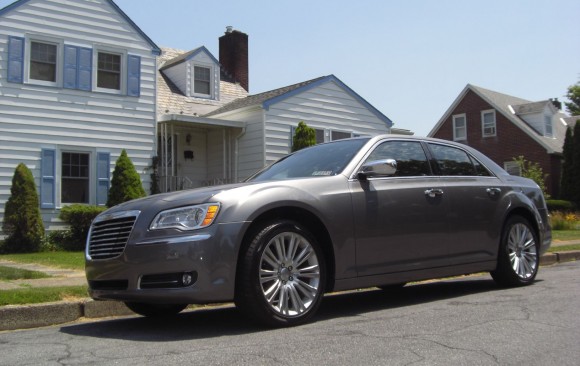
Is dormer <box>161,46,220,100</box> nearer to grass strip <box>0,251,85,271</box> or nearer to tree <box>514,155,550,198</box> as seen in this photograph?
grass strip <box>0,251,85,271</box>

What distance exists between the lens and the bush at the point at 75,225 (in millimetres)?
14734

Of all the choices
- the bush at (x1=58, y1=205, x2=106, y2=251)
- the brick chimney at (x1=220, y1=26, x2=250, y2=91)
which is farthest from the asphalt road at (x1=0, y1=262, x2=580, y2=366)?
the brick chimney at (x1=220, y1=26, x2=250, y2=91)

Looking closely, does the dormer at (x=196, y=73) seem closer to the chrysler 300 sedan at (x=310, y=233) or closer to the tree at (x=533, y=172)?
the chrysler 300 sedan at (x=310, y=233)

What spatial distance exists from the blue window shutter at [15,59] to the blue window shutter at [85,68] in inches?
56.6

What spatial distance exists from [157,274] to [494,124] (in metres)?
32.6

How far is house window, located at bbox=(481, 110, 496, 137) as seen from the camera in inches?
1364

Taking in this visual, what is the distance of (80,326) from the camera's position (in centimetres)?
559

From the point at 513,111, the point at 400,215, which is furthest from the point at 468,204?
the point at 513,111

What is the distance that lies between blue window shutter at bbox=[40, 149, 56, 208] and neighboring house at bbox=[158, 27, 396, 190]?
293 centimetres

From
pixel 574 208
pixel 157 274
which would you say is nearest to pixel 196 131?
pixel 157 274

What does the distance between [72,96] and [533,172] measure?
20820mm

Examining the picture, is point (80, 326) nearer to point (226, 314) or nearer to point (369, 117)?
point (226, 314)

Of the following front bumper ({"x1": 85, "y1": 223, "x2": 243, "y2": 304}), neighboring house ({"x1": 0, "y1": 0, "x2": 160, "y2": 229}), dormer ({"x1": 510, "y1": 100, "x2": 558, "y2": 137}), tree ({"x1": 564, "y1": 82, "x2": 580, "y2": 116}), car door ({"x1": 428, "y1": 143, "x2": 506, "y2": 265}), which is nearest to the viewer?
front bumper ({"x1": 85, "y1": 223, "x2": 243, "y2": 304})

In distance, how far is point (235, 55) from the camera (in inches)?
941
